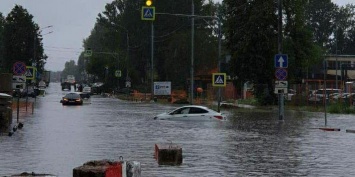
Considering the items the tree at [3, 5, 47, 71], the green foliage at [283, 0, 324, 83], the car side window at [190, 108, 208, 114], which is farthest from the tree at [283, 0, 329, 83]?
the tree at [3, 5, 47, 71]

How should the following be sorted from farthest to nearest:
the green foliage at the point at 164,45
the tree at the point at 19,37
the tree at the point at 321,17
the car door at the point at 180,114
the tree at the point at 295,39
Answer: the tree at the point at 321,17, the tree at the point at 19,37, the green foliage at the point at 164,45, the tree at the point at 295,39, the car door at the point at 180,114

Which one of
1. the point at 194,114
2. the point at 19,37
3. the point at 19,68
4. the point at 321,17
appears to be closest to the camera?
the point at 19,68

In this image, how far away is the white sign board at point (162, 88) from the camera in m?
78.6

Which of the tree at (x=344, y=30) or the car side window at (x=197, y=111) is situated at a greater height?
the tree at (x=344, y=30)

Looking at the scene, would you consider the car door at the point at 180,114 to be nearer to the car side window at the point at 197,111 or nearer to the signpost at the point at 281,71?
the car side window at the point at 197,111

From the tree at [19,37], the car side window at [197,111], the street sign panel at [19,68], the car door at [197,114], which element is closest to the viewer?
the street sign panel at [19,68]

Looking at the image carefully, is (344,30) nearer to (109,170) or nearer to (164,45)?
(164,45)

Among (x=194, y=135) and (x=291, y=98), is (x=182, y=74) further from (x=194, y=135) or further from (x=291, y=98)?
(x=194, y=135)

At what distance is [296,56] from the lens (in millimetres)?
69188

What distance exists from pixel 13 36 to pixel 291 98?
60402 millimetres

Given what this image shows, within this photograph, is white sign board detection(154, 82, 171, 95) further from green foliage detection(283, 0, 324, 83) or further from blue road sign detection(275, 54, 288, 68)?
blue road sign detection(275, 54, 288, 68)

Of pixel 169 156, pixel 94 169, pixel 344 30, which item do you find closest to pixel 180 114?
pixel 169 156

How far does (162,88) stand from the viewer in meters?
79.4

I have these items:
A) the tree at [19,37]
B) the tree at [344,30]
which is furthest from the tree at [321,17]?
the tree at [19,37]
